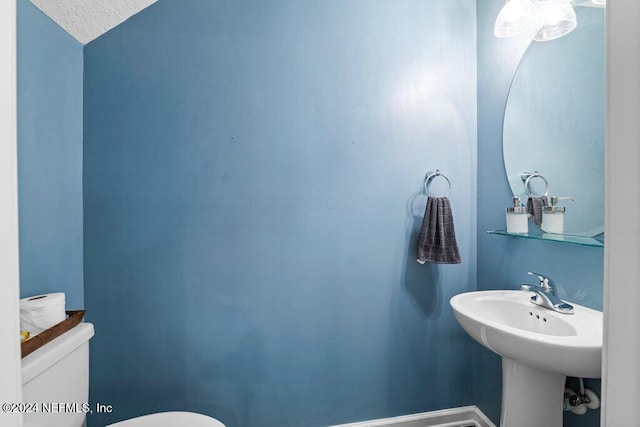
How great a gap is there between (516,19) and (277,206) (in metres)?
1.31

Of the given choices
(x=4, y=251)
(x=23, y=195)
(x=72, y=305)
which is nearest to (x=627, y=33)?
(x=4, y=251)

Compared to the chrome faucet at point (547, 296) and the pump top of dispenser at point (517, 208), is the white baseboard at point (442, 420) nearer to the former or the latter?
the chrome faucet at point (547, 296)

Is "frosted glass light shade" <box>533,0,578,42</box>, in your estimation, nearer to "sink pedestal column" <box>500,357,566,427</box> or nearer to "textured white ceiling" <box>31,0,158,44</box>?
"sink pedestal column" <box>500,357,566,427</box>

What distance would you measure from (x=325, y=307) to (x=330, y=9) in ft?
4.79

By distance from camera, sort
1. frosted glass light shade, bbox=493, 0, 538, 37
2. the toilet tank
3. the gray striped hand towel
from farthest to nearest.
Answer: the gray striped hand towel
frosted glass light shade, bbox=493, 0, 538, 37
the toilet tank

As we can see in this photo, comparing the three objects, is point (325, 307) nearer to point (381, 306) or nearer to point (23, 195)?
point (381, 306)

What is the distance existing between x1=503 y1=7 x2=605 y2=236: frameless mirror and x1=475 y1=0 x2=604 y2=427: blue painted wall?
0.23 ft

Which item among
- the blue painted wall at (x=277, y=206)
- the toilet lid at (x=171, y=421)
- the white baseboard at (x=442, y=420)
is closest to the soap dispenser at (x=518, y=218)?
the blue painted wall at (x=277, y=206)

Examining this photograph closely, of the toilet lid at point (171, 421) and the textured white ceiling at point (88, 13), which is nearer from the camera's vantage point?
the toilet lid at point (171, 421)

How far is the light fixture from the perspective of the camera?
121 cm

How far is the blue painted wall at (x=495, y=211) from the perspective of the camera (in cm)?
135

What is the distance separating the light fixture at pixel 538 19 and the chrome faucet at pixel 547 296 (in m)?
0.98

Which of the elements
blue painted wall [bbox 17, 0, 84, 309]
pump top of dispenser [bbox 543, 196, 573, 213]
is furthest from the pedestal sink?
blue painted wall [bbox 17, 0, 84, 309]

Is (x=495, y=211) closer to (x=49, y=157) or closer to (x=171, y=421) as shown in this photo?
(x=171, y=421)
